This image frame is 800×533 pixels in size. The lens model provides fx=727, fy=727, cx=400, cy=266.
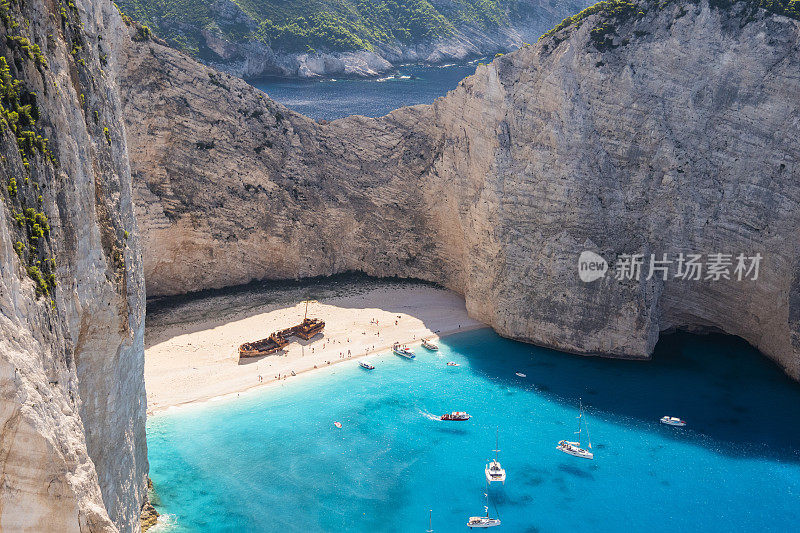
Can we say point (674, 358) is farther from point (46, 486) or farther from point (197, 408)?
point (46, 486)

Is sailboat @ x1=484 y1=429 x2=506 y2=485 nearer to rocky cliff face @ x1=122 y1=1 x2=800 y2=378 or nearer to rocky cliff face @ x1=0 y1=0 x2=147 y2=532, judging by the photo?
rocky cliff face @ x1=122 y1=1 x2=800 y2=378

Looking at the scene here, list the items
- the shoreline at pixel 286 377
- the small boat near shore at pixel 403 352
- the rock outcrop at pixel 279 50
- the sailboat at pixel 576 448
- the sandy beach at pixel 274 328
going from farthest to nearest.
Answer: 1. the rock outcrop at pixel 279 50
2. the small boat near shore at pixel 403 352
3. the sandy beach at pixel 274 328
4. the shoreline at pixel 286 377
5. the sailboat at pixel 576 448

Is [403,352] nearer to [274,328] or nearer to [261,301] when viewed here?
[274,328]

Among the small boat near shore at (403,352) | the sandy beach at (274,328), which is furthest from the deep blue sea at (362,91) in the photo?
the small boat near shore at (403,352)

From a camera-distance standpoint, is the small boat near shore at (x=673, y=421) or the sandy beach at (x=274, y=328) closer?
the small boat near shore at (x=673, y=421)

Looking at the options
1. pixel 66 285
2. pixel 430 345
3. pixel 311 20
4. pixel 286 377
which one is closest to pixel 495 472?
pixel 430 345

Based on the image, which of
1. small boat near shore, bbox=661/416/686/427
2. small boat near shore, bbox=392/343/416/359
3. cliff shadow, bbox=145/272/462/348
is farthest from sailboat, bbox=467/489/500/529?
cliff shadow, bbox=145/272/462/348

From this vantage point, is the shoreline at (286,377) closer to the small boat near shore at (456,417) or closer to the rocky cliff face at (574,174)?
the rocky cliff face at (574,174)
